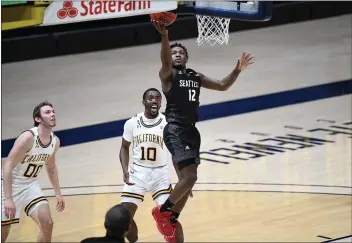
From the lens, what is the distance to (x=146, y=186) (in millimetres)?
9289

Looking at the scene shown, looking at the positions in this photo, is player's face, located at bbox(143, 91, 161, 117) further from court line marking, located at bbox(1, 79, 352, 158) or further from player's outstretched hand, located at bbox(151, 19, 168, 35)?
court line marking, located at bbox(1, 79, 352, 158)

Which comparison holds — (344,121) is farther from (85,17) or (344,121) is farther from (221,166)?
(85,17)

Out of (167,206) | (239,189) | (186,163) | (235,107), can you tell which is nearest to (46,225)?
(167,206)

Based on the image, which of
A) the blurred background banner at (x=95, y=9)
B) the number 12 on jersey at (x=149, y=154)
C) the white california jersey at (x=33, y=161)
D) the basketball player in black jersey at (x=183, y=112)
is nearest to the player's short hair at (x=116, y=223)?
the basketball player in black jersey at (x=183, y=112)

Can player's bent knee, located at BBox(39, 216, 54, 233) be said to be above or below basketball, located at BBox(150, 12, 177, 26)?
below

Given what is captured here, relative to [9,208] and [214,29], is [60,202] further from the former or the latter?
[214,29]

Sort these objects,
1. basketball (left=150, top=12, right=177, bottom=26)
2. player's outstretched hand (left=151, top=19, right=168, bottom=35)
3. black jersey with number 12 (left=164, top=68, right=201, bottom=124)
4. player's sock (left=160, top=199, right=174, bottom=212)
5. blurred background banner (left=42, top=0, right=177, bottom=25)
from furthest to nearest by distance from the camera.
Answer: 1. player's sock (left=160, top=199, right=174, bottom=212)
2. black jersey with number 12 (left=164, top=68, right=201, bottom=124)
3. blurred background banner (left=42, top=0, right=177, bottom=25)
4. basketball (left=150, top=12, right=177, bottom=26)
5. player's outstretched hand (left=151, top=19, right=168, bottom=35)

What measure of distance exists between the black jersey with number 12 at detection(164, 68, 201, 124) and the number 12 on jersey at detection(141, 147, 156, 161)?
0.89 m

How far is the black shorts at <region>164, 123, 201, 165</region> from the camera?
27.4ft

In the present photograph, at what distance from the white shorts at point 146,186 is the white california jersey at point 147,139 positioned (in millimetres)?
73

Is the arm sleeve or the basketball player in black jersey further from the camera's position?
the arm sleeve

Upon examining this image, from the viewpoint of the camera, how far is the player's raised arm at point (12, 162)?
8.34m

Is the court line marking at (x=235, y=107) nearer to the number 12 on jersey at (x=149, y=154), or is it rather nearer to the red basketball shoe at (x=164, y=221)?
the number 12 on jersey at (x=149, y=154)

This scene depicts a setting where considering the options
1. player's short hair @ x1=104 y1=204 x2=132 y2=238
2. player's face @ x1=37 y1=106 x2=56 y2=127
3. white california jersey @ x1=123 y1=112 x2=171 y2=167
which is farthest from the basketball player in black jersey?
player's short hair @ x1=104 y1=204 x2=132 y2=238
